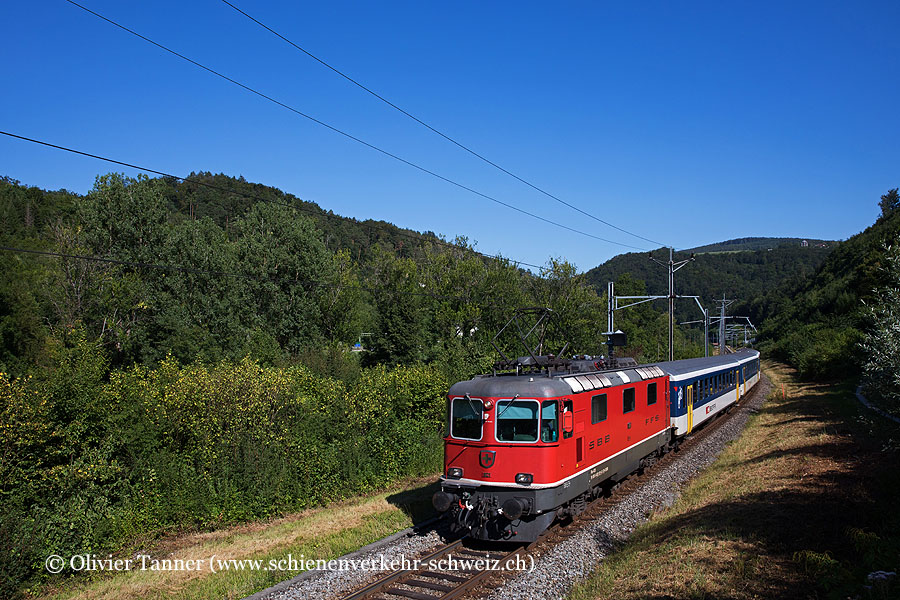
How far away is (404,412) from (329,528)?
695cm

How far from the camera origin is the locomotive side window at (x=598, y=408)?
12398 millimetres

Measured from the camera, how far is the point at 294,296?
42562mm

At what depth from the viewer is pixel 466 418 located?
461 inches

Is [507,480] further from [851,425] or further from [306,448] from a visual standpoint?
[851,425]

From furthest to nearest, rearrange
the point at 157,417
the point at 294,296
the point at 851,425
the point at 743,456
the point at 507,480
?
the point at 294,296 → the point at 851,425 → the point at 743,456 → the point at 157,417 → the point at 507,480

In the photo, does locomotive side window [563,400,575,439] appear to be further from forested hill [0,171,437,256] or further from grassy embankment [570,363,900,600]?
forested hill [0,171,437,256]

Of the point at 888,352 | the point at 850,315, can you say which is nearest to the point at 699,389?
the point at 888,352

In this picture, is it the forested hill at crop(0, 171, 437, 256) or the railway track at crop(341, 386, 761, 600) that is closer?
the railway track at crop(341, 386, 761, 600)

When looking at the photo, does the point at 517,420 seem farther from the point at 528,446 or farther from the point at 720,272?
the point at 720,272

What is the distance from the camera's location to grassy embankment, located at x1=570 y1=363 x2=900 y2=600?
8.16m

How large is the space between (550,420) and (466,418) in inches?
68.1

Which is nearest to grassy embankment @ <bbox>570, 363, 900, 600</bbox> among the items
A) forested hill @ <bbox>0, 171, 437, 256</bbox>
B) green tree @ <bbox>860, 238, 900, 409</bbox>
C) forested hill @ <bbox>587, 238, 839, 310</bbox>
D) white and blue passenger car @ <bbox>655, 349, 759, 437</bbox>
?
green tree @ <bbox>860, 238, 900, 409</bbox>

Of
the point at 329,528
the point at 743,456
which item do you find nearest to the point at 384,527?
the point at 329,528

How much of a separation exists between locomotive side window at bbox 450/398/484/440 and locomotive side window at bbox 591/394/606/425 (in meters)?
2.60
